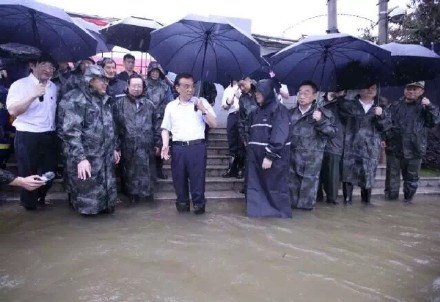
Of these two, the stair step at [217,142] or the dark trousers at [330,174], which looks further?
the stair step at [217,142]

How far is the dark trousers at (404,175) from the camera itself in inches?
249

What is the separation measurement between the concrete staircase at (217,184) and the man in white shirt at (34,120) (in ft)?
2.62

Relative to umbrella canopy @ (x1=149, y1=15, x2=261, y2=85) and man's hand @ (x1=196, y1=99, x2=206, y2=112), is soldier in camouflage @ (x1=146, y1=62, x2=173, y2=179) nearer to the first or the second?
umbrella canopy @ (x1=149, y1=15, x2=261, y2=85)

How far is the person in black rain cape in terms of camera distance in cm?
493

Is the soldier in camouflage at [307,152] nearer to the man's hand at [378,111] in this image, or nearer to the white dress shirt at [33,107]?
the man's hand at [378,111]

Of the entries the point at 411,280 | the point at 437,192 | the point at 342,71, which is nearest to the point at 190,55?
the point at 342,71

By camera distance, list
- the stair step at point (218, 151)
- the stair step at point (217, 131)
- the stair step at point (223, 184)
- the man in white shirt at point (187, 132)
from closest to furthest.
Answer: the man in white shirt at point (187, 132), the stair step at point (223, 184), the stair step at point (218, 151), the stair step at point (217, 131)

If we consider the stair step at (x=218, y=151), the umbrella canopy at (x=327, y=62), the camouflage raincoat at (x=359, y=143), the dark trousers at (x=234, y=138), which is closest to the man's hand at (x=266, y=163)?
the umbrella canopy at (x=327, y=62)

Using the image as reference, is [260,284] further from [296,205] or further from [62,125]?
[62,125]

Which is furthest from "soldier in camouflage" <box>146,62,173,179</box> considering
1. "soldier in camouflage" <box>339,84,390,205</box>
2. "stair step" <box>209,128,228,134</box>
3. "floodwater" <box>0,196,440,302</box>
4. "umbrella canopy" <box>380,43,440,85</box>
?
"umbrella canopy" <box>380,43,440,85</box>

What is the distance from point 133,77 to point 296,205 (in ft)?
9.36

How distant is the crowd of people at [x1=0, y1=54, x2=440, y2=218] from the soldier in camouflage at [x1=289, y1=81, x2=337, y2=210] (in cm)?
1

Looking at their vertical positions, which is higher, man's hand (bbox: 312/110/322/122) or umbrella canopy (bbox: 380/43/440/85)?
umbrella canopy (bbox: 380/43/440/85)

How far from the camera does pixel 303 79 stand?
18.2ft
